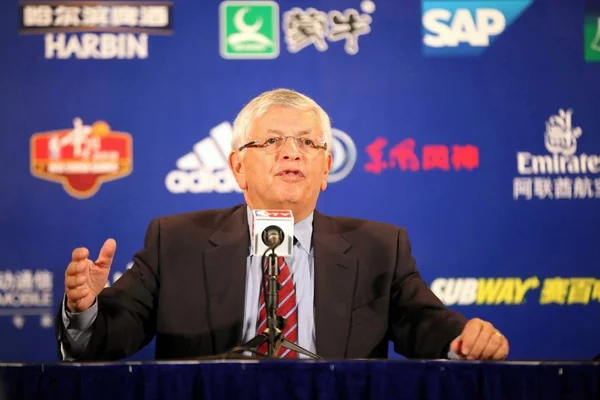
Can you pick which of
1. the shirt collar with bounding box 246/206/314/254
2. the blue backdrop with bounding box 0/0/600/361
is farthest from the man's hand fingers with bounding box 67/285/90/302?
the blue backdrop with bounding box 0/0/600/361

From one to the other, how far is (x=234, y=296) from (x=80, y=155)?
55.3 inches

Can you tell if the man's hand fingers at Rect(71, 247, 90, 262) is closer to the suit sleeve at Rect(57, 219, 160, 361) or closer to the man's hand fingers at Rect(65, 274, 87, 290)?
the man's hand fingers at Rect(65, 274, 87, 290)

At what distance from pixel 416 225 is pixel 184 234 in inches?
52.8

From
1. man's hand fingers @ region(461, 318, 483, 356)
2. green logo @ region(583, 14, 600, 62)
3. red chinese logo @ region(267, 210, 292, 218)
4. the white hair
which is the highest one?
green logo @ region(583, 14, 600, 62)

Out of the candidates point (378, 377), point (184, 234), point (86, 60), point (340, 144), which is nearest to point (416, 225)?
point (340, 144)

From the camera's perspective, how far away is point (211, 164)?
3.25m

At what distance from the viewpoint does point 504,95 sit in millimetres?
3287

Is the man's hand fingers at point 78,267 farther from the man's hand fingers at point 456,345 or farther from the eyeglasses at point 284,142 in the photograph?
the man's hand fingers at point 456,345

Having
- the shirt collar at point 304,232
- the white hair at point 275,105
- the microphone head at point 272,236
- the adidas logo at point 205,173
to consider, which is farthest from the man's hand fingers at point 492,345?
the adidas logo at point 205,173

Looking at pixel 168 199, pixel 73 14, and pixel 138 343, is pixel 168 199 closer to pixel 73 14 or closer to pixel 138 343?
pixel 73 14

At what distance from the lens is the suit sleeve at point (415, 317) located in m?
1.97

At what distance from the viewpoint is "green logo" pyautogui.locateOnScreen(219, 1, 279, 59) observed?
3.23m

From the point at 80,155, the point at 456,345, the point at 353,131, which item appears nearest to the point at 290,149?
the point at 456,345

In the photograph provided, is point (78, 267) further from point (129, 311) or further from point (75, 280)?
point (129, 311)
